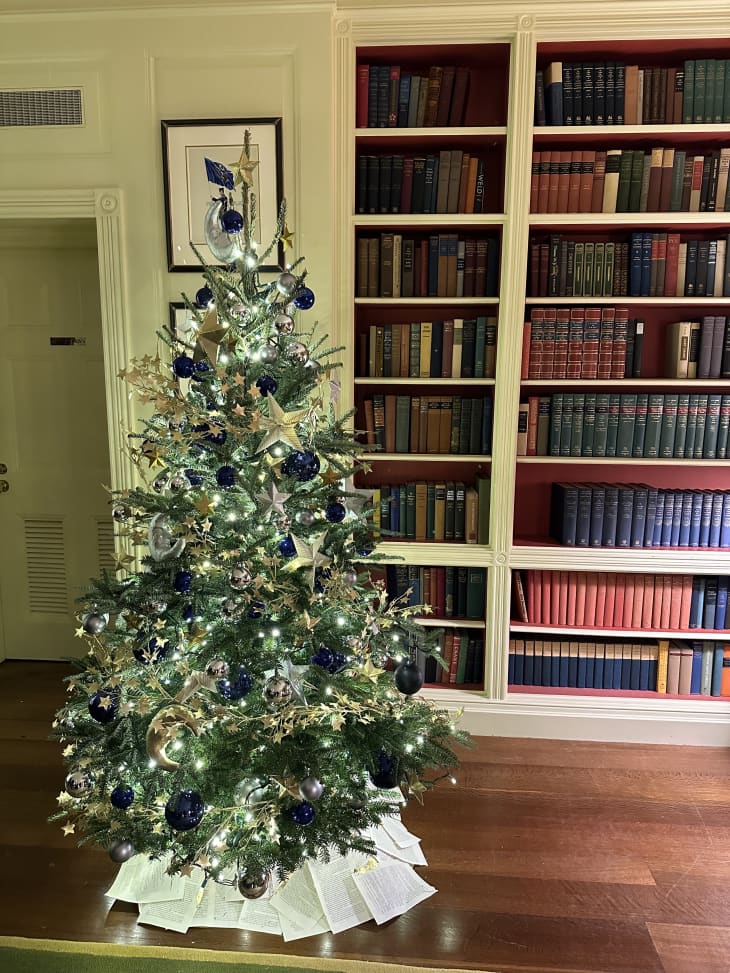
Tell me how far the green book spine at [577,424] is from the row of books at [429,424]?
0.32 m

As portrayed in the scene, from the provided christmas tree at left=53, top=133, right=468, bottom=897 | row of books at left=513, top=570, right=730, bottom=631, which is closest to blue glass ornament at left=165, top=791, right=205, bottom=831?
christmas tree at left=53, top=133, right=468, bottom=897

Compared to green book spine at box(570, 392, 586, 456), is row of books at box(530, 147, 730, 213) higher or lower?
higher

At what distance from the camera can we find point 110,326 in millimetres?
2363

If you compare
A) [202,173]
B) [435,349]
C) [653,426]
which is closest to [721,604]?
[653,426]

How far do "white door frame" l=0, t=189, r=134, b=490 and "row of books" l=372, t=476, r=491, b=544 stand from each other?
1.09 m

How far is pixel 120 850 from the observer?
1560mm

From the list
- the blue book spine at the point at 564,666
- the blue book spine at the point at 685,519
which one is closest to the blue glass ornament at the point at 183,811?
the blue book spine at the point at 564,666

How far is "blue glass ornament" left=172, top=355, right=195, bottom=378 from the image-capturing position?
152 cm

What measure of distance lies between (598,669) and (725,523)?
30.5 inches

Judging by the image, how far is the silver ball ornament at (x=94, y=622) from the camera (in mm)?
1523

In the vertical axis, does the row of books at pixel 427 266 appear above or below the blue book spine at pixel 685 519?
above

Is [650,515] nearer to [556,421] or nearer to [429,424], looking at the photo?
[556,421]

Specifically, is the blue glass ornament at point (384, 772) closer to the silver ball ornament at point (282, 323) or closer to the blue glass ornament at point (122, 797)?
the blue glass ornament at point (122, 797)

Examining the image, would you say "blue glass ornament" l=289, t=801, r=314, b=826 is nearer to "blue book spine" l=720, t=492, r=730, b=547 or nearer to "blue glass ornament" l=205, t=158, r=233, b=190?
"blue glass ornament" l=205, t=158, r=233, b=190
